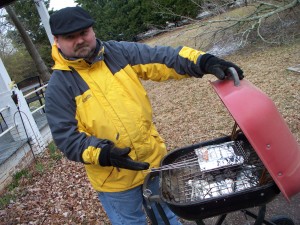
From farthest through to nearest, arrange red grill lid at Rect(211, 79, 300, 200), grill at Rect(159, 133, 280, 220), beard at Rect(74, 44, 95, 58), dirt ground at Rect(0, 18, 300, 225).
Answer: dirt ground at Rect(0, 18, 300, 225), beard at Rect(74, 44, 95, 58), grill at Rect(159, 133, 280, 220), red grill lid at Rect(211, 79, 300, 200)

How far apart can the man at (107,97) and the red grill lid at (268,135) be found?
25cm

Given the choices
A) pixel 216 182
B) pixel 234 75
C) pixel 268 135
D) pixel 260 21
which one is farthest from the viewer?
pixel 260 21

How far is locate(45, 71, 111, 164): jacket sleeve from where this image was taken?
2.03m

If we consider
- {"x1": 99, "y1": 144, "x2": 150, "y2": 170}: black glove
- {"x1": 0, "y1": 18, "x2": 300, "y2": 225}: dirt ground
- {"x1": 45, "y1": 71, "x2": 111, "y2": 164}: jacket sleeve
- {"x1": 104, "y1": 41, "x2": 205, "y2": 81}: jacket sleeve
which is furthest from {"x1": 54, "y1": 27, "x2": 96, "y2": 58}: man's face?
{"x1": 0, "y1": 18, "x2": 300, "y2": 225}: dirt ground

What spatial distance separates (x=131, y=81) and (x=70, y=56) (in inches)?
16.7

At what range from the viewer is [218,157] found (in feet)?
7.09

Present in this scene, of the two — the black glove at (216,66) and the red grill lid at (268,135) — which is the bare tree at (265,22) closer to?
the black glove at (216,66)

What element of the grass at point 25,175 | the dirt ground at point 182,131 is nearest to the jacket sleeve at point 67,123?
the dirt ground at point 182,131

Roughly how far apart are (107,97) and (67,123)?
294 millimetres

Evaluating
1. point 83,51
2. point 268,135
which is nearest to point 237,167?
point 268,135

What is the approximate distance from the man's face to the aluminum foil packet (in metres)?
0.97

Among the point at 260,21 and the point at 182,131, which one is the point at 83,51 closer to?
the point at 182,131

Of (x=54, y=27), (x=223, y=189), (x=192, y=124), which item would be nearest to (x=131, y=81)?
(x=54, y=27)

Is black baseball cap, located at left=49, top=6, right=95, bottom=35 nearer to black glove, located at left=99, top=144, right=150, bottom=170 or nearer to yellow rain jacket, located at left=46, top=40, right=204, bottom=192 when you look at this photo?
yellow rain jacket, located at left=46, top=40, right=204, bottom=192
